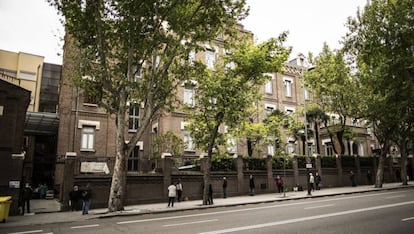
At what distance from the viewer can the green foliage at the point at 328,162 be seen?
31.0 m

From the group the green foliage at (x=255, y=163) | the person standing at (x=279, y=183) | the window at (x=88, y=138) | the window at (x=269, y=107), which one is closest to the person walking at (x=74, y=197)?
the window at (x=88, y=138)

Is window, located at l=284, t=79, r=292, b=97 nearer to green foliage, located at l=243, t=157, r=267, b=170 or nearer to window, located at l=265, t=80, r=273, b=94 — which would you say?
window, located at l=265, t=80, r=273, b=94

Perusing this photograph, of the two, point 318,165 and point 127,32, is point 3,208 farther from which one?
point 318,165

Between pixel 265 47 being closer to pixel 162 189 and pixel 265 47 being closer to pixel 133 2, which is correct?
pixel 133 2

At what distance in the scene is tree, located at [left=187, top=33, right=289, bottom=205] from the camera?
1866 centimetres

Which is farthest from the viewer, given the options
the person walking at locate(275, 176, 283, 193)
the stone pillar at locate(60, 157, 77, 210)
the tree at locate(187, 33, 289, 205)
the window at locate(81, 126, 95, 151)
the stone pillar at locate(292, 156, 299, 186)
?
the stone pillar at locate(292, 156, 299, 186)

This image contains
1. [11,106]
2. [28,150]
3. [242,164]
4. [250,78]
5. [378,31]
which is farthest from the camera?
[28,150]

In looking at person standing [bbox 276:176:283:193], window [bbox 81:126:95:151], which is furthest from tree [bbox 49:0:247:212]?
person standing [bbox 276:176:283:193]

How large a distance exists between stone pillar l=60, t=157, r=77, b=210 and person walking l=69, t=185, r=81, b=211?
11.6 inches

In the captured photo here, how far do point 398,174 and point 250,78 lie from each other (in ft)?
97.1

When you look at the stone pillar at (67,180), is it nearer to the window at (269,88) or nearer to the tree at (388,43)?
the tree at (388,43)

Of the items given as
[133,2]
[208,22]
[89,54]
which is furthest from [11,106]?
[208,22]

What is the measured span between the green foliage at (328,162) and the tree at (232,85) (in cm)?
1516

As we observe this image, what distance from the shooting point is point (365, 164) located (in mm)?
34406
